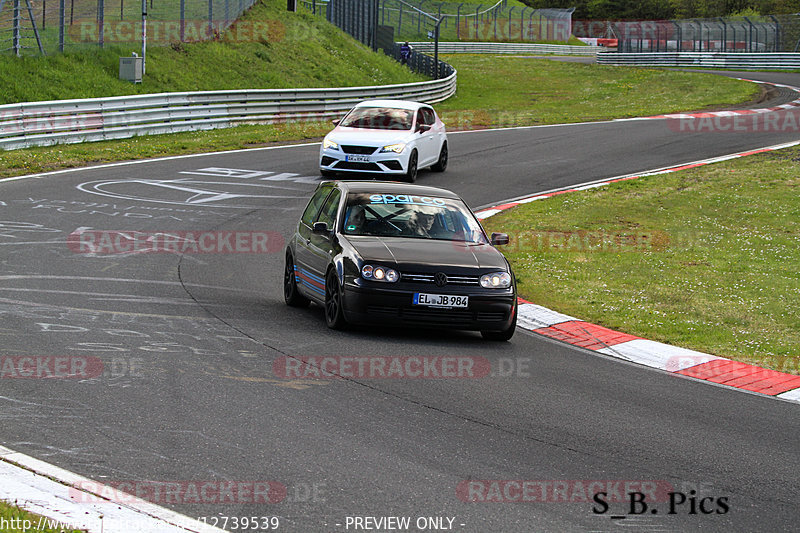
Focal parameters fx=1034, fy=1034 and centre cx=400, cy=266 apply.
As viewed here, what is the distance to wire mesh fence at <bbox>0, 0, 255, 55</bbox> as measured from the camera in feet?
98.8

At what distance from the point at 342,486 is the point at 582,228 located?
37.9ft

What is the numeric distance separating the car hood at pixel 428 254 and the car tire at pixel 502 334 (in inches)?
21.1

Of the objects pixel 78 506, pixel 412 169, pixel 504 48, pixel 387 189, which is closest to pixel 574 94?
pixel 412 169

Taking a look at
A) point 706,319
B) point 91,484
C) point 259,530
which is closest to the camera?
point 259,530

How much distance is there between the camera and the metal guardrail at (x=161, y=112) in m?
23.6

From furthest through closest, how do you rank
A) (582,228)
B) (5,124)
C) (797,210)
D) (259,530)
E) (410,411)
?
(5,124) < (797,210) < (582,228) < (410,411) < (259,530)

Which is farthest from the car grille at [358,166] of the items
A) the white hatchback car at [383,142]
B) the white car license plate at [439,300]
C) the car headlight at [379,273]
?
the white car license plate at [439,300]

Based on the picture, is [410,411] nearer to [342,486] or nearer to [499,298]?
[342,486]

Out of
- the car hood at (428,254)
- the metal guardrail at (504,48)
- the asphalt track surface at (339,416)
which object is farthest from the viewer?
the metal guardrail at (504,48)

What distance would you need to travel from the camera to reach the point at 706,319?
36.8ft

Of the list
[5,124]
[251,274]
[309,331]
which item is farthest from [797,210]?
[5,124]

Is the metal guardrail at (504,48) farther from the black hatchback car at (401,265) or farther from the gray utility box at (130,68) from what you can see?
the black hatchback car at (401,265)

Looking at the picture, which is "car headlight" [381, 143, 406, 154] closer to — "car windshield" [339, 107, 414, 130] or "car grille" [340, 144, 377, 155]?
"car grille" [340, 144, 377, 155]

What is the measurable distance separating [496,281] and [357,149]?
37.0ft
